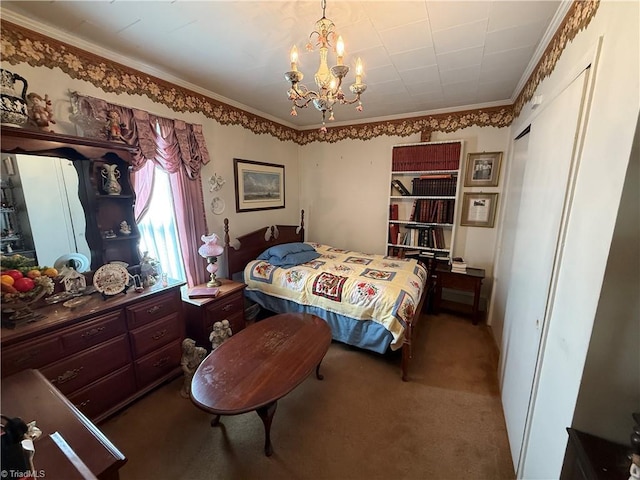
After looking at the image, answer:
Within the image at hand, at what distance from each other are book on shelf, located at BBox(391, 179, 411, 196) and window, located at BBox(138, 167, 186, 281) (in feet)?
8.85

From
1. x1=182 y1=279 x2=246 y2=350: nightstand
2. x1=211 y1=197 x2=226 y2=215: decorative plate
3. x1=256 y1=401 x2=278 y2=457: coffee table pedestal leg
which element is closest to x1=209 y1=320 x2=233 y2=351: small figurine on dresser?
x1=182 y1=279 x2=246 y2=350: nightstand

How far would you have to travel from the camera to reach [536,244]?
1.45m

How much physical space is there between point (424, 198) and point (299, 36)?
235 centimetres

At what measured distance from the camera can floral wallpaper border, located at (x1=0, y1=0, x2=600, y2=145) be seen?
148 centimetres

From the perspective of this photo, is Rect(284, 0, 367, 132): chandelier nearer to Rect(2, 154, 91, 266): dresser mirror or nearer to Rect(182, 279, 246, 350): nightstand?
Rect(2, 154, 91, 266): dresser mirror

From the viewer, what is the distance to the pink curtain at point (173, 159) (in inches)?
74.5

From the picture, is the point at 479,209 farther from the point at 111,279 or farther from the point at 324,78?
the point at 111,279

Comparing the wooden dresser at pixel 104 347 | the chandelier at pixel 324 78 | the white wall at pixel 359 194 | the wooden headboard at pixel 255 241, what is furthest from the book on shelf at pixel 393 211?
the wooden dresser at pixel 104 347

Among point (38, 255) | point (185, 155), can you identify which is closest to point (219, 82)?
point (185, 155)

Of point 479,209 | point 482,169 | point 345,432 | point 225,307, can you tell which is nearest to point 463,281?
point 479,209

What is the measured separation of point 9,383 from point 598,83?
2702 millimetres

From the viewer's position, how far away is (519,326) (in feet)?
5.41

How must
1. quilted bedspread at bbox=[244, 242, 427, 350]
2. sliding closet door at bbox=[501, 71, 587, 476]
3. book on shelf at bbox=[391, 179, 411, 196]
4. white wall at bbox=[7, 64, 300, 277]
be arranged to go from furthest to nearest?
book on shelf at bbox=[391, 179, 411, 196] < quilted bedspread at bbox=[244, 242, 427, 350] < white wall at bbox=[7, 64, 300, 277] < sliding closet door at bbox=[501, 71, 587, 476]

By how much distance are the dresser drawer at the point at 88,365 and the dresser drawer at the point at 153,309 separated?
0.41ft
